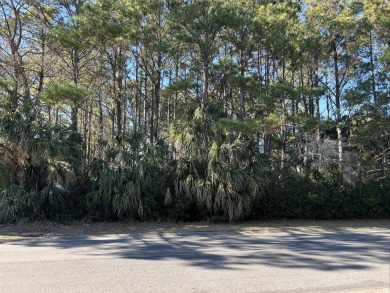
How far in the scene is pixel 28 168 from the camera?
16859 mm

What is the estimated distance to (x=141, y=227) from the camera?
51.9 ft

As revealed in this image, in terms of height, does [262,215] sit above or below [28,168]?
below

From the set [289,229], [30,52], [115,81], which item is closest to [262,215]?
[289,229]

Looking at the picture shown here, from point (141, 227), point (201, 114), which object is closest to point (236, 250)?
point (141, 227)

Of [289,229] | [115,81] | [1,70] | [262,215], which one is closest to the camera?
[289,229]

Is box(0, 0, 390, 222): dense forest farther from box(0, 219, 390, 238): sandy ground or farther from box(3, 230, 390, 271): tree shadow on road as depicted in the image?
box(3, 230, 390, 271): tree shadow on road

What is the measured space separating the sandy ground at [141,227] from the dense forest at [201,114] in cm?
76

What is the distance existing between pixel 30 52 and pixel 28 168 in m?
8.64

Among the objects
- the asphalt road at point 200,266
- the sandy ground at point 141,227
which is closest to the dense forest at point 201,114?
the sandy ground at point 141,227

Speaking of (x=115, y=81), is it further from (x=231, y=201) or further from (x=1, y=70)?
(x=231, y=201)

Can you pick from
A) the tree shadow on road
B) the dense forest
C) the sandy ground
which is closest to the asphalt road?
the tree shadow on road

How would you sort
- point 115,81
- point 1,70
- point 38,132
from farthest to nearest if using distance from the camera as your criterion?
point 115,81
point 1,70
point 38,132

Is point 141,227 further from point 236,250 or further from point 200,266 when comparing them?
point 200,266

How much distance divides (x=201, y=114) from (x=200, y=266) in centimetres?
1208
